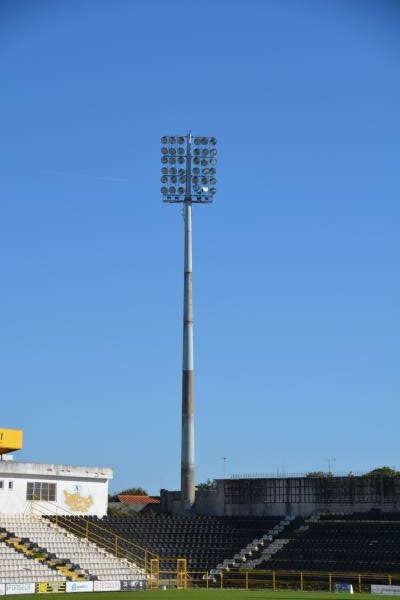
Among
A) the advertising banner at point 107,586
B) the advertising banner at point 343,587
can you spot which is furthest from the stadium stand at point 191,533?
the advertising banner at point 343,587

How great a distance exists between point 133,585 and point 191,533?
30.7 feet

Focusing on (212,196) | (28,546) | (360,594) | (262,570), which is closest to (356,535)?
(262,570)

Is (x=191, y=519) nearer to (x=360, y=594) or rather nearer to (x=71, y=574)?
(x=71, y=574)

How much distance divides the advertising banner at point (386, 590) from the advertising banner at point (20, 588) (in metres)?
15.0

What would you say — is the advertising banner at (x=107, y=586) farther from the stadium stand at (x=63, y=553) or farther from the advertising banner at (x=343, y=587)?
the advertising banner at (x=343, y=587)

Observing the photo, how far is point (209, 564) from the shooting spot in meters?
55.1

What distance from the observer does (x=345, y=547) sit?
5416cm

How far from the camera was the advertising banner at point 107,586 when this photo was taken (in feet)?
158

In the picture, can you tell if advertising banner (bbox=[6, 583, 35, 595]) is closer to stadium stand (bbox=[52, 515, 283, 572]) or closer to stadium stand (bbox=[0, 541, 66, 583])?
stadium stand (bbox=[0, 541, 66, 583])

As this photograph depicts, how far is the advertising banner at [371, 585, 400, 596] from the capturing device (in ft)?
152

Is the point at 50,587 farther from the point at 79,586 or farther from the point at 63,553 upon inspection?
the point at 63,553

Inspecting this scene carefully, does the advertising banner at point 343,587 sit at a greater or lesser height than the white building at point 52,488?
lesser

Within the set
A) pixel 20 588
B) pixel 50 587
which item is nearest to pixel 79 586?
pixel 50 587

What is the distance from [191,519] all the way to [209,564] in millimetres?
6382
